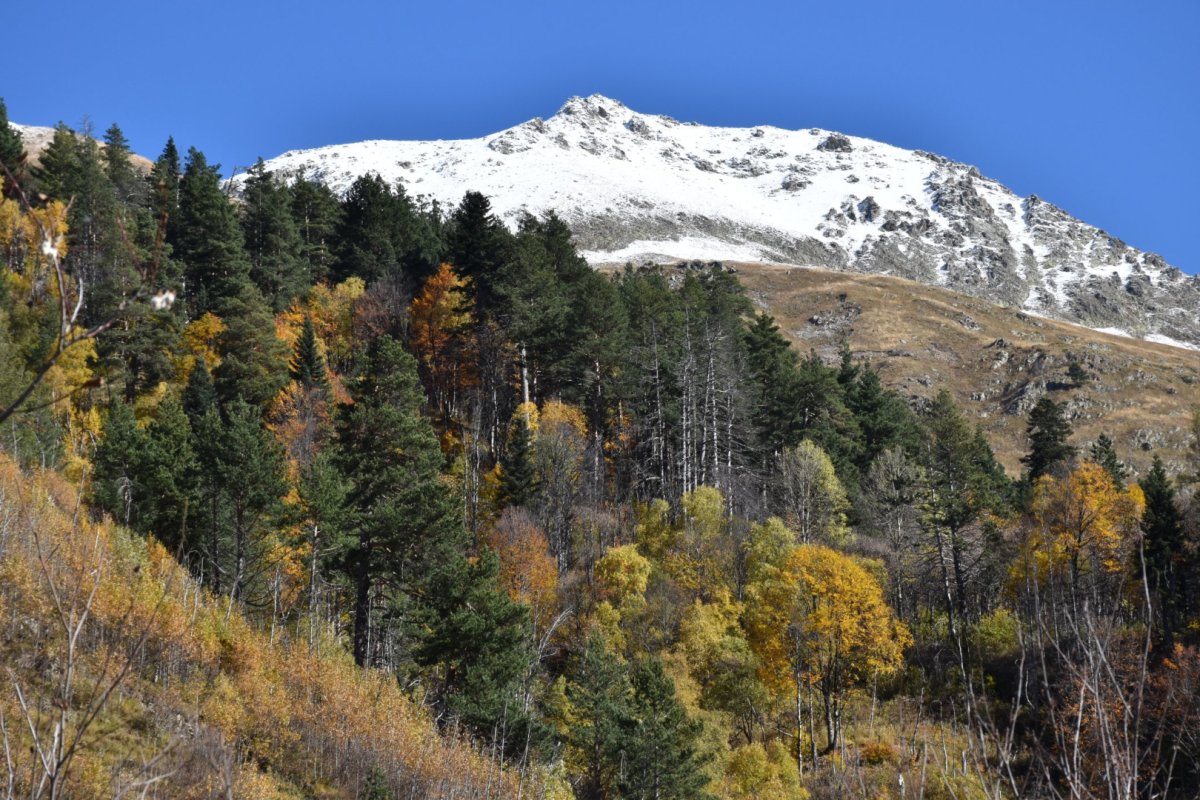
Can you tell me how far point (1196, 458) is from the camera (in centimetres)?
6781

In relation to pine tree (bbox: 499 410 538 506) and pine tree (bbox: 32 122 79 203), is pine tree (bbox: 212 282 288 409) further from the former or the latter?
pine tree (bbox: 499 410 538 506)

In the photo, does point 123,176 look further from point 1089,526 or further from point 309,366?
point 1089,526

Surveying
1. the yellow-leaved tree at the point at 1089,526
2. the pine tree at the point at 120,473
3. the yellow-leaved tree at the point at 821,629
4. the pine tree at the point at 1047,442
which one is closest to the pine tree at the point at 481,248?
the pine tree at the point at 120,473

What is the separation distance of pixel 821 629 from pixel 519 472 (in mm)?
15041

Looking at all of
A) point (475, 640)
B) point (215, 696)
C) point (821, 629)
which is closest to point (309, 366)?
point (475, 640)

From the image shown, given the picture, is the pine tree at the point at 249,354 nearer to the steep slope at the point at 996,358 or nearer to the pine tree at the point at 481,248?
the pine tree at the point at 481,248

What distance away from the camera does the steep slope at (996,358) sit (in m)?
88.6

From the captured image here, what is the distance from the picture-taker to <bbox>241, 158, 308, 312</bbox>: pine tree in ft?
168

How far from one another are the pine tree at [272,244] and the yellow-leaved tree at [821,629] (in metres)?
34.9

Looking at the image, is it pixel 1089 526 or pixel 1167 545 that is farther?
pixel 1167 545

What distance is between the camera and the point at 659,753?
23.6m

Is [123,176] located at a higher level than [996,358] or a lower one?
higher

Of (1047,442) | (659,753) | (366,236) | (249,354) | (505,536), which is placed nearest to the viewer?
(659,753)

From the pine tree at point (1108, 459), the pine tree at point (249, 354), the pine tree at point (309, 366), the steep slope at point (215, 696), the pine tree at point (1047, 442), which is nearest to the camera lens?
the steep slope at point (215, 696)
